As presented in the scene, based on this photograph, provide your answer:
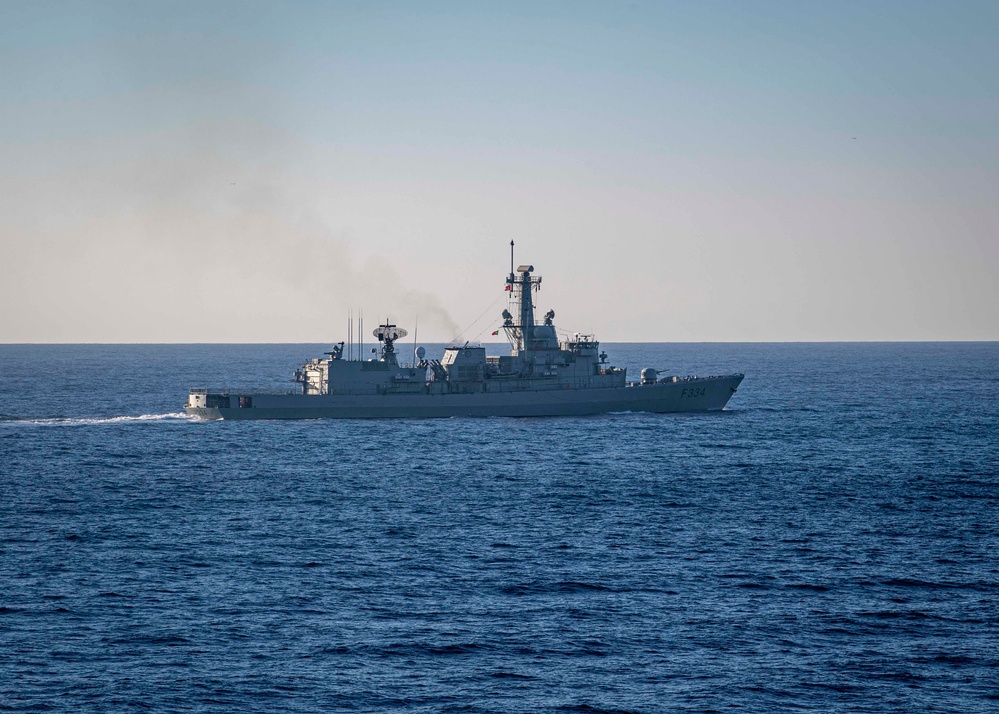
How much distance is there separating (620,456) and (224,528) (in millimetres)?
28327

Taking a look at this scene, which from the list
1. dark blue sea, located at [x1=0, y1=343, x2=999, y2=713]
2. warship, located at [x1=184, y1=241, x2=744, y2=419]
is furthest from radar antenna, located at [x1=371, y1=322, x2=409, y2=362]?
dark blue sea, located at [x1=0, y1=343, x2=999, y2=713]

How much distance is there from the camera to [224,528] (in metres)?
42.6

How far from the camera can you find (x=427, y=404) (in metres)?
81.3

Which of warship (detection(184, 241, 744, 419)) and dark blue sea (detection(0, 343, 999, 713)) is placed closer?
dark blue sea (detection(0, 343, 999, 713))

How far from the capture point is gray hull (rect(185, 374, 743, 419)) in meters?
80.0

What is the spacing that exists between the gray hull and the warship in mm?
81

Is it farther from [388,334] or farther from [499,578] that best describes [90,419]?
[499,578]

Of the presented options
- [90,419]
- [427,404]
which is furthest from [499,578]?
[90,419]

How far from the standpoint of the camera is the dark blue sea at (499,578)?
25516 mm

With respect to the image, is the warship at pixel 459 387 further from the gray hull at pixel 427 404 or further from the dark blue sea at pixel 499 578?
the dark blue sea at pixel 499 578

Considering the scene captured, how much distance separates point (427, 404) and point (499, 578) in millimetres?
47547

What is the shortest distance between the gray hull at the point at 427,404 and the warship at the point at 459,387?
8cm

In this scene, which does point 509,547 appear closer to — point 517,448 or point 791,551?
point 791,551

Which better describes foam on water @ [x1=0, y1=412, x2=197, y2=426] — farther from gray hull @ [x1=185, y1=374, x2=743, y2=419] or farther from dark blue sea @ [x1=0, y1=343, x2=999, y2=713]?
dark blue sea @ [x1=0, y1=343, x2=999, y2=713]
